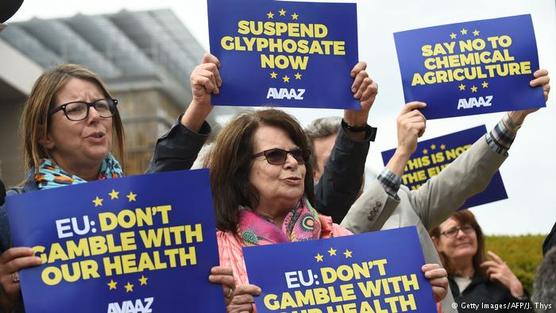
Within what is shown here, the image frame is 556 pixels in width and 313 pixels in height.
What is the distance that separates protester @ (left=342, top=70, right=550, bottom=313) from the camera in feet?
17.7

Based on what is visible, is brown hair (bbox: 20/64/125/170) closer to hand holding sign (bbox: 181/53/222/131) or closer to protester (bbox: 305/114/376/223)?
hand holding sign (bbox: 181/53/222/131)

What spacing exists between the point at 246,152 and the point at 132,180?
822 mm

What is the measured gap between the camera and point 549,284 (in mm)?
3059

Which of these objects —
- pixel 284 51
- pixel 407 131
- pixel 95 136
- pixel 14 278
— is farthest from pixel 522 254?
pixel 14 278

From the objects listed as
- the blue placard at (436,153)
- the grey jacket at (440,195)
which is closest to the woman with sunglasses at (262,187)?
the grey jacket at (440,195)

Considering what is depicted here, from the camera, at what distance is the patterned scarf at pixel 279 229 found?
4664mm

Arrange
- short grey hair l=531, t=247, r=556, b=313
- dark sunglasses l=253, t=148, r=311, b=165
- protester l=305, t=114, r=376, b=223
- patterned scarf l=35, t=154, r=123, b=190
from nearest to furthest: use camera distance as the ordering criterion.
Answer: short grey hair l=531, t=247, r=556, b=313 → patterned scarf l=35, t=154, r=123, b=190 → dark sunglasses l=253, t=148, r=311, b=165 → protester l=305, t=114, r=376, b=223

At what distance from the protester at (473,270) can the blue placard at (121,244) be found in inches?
125

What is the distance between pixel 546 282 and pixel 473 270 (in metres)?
4.19

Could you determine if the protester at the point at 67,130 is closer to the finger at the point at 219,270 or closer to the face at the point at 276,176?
the face at the point at 276,176

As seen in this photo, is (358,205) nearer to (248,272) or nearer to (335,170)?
(335,170)

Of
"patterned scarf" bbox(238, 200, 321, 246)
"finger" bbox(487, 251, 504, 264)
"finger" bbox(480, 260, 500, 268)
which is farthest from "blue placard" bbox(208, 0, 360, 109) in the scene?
"finger" bbox(487, 251, 504, 264)

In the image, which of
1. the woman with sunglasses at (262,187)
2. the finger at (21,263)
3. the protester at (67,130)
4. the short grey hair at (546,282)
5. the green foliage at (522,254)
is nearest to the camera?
the short grey hair at (546,282)

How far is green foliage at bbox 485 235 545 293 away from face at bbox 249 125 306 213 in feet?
14.6
